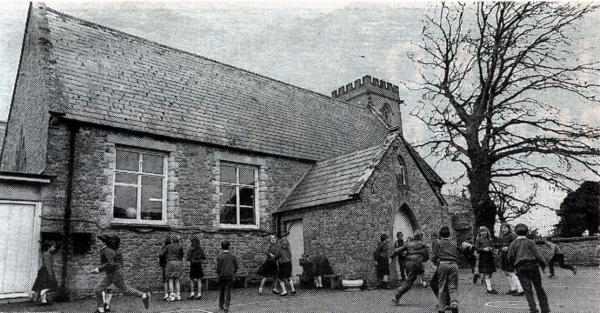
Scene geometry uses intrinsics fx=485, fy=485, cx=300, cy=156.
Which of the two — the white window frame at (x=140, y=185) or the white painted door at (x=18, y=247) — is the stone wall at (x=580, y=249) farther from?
the white painted door at (x=18, y=247)

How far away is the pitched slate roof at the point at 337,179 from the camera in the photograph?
52.2 feet

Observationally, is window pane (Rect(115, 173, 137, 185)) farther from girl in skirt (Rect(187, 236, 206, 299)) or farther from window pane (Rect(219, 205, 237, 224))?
window pane (Rect(219, 205, 237, 224))

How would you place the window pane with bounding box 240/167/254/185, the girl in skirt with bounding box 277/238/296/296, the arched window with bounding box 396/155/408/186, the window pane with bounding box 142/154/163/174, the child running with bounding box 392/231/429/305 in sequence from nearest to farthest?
1. the child running with bounding box 392/231/429/305
2. the girl in skirt with bounding box 277/238/296/296
3. the window pane with bounding box 142/154/163/174
4. the arched window with bounding box 396/155/408/186
5. the window pane with bounding box 240/167/254/185

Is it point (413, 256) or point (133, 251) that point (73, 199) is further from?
point (413, 256)

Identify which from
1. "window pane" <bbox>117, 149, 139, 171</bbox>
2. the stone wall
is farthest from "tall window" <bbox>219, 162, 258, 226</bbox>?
the stone wall

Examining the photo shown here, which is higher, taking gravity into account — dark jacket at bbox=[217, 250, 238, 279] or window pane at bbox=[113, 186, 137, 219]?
window pane at bbox=[113, 186, 137, 219]

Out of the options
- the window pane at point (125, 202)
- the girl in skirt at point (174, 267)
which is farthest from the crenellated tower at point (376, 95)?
the girl in skirt at point (174, 267)

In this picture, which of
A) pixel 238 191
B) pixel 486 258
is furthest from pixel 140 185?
pixel 486 258

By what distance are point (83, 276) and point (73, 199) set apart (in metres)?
2.12

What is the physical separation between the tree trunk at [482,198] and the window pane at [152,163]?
51.0 ft

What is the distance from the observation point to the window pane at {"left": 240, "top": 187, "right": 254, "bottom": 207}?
17.6 metres

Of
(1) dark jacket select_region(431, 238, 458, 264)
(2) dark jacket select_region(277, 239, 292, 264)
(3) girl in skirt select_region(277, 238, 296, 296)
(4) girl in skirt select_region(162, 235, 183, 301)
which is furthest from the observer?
Result: (2) dark jacket select_region(277, 239, 292, 264)

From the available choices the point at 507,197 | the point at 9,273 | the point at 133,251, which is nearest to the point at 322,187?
the point at 133,251

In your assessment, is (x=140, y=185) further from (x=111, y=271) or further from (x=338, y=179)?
(x=338, y=179)
